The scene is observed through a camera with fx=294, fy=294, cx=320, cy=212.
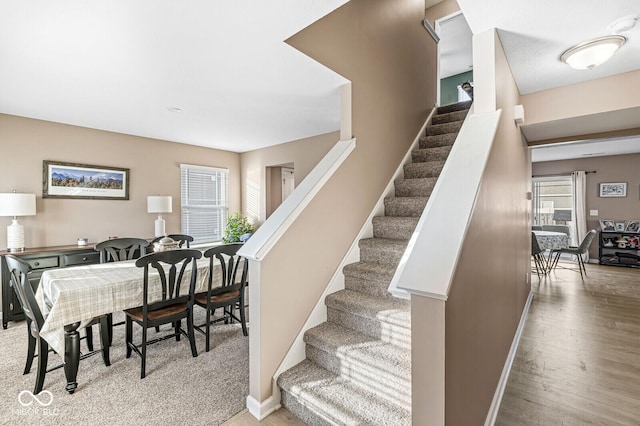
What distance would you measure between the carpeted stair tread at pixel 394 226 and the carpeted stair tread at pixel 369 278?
1.16 ft

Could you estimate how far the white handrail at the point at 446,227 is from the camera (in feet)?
3.79

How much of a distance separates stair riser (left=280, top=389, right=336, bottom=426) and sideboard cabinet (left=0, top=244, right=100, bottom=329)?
10.4 feet

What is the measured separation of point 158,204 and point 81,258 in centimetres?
116

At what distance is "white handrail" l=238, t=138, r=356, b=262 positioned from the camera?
185cm

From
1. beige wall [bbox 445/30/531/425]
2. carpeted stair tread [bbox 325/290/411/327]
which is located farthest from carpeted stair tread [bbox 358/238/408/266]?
beige wall [bbox 445/30/531/425]

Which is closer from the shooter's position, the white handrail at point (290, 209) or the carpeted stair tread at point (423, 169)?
the white handrail at point (290, 209)

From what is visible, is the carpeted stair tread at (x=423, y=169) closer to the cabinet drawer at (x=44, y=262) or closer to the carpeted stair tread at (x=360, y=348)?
the carpeted stair tread at (x=360, y=348)

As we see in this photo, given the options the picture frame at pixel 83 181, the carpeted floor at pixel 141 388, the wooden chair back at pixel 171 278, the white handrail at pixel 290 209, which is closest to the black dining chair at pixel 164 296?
the wooden chair back at pixel 171 278

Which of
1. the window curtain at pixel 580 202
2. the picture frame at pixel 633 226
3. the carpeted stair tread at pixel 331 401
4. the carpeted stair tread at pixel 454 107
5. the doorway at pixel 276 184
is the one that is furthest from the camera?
the window curtain at pixel 580 202

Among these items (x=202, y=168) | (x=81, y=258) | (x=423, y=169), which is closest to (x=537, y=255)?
(x=423, y=169)

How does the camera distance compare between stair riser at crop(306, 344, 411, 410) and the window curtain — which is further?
the window curtain

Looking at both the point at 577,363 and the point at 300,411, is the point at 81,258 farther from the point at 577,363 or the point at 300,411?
the point at 577,363

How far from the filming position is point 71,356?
212 centimetres

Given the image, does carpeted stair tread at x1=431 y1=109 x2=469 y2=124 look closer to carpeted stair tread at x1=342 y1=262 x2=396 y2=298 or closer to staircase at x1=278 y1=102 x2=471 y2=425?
staircase at x1=278 y1=102 x2=471 y2=425
